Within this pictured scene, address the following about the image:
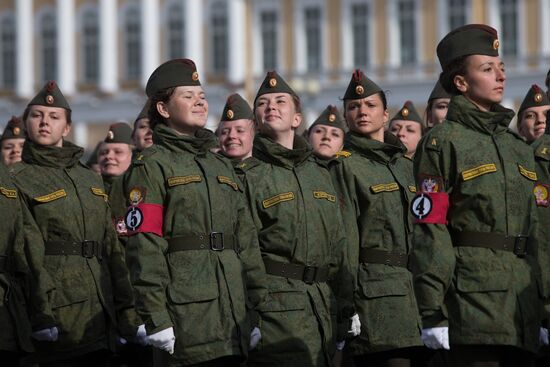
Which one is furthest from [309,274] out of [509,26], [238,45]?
[238,45]

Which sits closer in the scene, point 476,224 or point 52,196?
point 476,224

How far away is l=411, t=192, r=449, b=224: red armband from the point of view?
713 centimetres

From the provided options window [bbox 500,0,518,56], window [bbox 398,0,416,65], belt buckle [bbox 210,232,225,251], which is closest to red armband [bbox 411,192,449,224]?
belt buckle [bbox 210,232,225,251]

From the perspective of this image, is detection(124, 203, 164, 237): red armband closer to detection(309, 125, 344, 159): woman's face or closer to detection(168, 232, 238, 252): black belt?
detection(168, 232, 238, 252): black belt

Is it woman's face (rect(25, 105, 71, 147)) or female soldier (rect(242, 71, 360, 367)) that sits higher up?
woman's face (rect(25, 105, 71, 147))

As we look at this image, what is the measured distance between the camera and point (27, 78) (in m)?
57.6

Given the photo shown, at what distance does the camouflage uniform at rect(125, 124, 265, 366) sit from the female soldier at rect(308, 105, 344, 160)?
10.7 ft

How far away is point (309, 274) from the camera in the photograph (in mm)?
8094

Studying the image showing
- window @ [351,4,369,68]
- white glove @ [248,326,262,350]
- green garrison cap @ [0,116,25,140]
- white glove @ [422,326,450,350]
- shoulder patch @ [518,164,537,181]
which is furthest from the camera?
window @ [351,4,369,68]

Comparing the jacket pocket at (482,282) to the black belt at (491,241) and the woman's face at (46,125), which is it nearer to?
the black belt at (491,241)

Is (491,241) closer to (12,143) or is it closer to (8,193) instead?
(8,193)

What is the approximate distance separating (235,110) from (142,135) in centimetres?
139

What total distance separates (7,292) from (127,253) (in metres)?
1.37

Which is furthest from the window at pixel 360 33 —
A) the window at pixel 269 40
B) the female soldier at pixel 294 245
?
the female soldier at pixel 294 245
